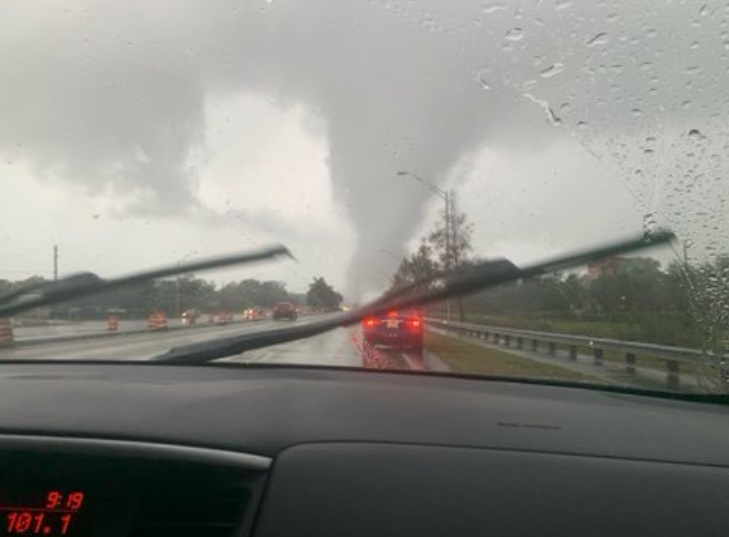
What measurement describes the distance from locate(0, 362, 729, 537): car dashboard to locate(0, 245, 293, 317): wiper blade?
125 centimetres

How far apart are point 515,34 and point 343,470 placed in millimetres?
3139

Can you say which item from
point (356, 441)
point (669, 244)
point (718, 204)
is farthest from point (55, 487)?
point (718, 204)

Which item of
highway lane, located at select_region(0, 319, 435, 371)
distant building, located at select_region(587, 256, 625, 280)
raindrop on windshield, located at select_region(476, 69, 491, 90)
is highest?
raindrop on windshield, located at select_region(476, 69, 491, 90)

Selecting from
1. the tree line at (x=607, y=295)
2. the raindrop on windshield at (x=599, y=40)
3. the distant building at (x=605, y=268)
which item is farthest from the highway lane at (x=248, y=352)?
the raindrop on windshield at (x=599, y=40)

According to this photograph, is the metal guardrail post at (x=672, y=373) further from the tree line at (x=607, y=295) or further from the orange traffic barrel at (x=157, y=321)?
the orange traffic barrel at (x=157, y=321)

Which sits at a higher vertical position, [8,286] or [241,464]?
[8,286]

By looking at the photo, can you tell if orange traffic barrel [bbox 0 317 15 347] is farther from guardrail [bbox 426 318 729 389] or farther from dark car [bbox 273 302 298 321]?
guardrail [bbox 426 318 729 389]

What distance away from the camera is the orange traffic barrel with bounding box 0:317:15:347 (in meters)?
5.00

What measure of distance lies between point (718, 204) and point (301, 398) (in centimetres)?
238

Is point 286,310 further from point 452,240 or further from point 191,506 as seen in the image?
point 191,506

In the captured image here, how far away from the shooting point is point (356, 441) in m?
2.98

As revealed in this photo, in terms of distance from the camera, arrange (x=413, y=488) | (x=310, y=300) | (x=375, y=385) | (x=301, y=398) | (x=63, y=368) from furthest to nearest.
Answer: (x=310, y=300)
(x=63, y=368)
(x=375, y=385)
(x=301, y=398)
(x=413, y=488)

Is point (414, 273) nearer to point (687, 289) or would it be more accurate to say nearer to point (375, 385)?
point (375, 385)

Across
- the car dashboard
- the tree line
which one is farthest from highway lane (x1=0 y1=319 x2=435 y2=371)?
the car dashboard
